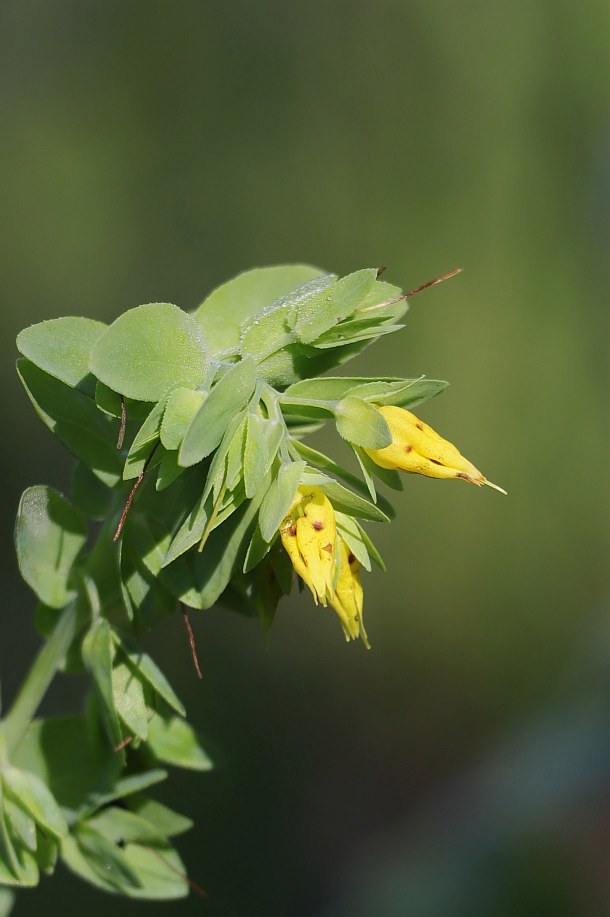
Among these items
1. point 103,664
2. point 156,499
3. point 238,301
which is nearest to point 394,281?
point 238,301

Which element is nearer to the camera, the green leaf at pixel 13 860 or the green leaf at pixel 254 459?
the green leaf at pixel 254 459

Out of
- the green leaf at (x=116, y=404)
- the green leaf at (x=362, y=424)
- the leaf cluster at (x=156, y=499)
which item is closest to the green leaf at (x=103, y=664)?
the leaf cluster at (x=156, y=499)

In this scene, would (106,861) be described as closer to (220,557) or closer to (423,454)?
(220,557)

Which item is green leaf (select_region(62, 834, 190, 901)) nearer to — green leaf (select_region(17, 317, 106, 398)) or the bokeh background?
green leaf (select_region(17, 317, 106, 398))

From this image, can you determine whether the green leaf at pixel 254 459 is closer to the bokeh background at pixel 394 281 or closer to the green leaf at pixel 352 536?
the green leaf at pixel 352 536

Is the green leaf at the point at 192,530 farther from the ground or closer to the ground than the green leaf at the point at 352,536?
farther from the ground

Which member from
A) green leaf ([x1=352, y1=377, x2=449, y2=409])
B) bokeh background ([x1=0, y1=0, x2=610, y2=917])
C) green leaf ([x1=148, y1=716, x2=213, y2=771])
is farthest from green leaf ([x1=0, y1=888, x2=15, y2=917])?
bokeh background ([x1=0, y1=0, x2=610, y2=917])
